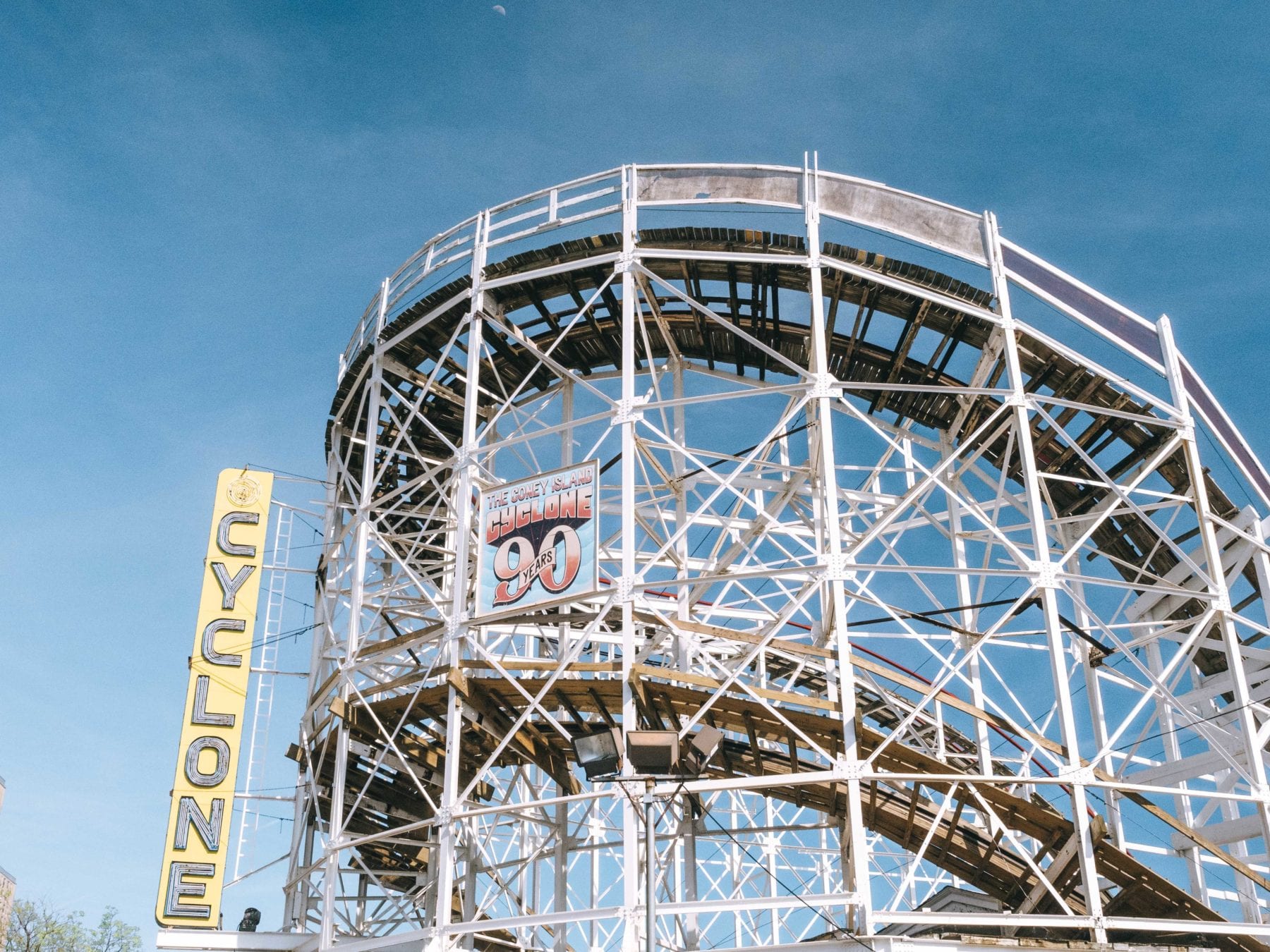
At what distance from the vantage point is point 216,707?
85.6 feet

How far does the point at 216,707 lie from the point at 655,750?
48.1 feet

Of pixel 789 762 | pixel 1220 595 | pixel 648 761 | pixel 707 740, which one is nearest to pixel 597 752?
pixel 707 740

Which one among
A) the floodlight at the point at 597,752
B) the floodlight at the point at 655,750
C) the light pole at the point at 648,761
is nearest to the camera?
Result: the light pole at the point at 648,761

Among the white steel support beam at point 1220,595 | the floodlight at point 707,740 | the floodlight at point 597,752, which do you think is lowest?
the floodlight at point 597,752

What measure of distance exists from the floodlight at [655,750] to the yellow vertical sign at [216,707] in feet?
43.6

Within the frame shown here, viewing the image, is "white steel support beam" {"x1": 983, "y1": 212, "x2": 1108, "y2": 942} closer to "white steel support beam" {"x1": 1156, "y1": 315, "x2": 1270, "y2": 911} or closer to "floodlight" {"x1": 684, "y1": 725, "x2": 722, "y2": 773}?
"white steel support beam" {"x1": 1156, "y1": 315, "x2": 1270, "y2": 911}

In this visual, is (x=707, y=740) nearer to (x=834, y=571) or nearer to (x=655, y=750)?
(x=834, y=571)

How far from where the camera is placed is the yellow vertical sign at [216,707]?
24328 mm

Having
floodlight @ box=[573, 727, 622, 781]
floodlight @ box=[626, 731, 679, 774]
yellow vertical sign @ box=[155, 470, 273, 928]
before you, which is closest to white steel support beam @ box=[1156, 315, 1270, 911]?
floodlight @ box=[573, 727, 622, 781]

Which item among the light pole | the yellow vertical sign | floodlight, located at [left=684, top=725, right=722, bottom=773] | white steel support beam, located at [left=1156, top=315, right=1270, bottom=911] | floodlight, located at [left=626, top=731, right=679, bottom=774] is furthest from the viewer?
the yellow vertical sign

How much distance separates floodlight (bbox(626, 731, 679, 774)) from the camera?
14.2 metres

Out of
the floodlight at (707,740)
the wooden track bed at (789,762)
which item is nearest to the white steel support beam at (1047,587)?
the wooden track bed at (789,762)

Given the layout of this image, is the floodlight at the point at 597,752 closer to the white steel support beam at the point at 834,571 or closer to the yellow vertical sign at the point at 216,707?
the white steel support beam at the point at 834,571

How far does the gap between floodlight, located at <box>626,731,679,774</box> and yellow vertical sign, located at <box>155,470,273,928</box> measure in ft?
43.6
